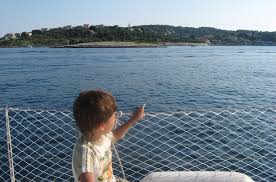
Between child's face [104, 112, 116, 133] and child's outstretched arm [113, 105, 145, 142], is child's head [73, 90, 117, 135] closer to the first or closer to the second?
child's face [104, 112, 116, 133]

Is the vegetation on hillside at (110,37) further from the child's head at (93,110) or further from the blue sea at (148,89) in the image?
the child's head at (93,110)

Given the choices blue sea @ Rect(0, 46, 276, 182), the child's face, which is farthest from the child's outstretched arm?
blue sea @ Rect(0, 46, 276, 182)

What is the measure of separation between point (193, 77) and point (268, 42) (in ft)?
385

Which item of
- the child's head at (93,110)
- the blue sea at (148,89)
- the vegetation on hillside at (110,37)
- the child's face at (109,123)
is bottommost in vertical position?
the vegetation on hillside at (110,37)

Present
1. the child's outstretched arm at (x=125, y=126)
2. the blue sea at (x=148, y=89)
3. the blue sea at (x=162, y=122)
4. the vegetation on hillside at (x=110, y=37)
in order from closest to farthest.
A: the child's outstretched arm at (x=125, y=126), the blue sea at (x=162, y=122), the blue sea at (x=148, y=89), the vegetation on hillside at (x=110, y=37)

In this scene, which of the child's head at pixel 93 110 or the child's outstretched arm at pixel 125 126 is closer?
the child's head at pixel 93 110

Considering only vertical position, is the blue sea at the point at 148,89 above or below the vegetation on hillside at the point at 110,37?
above

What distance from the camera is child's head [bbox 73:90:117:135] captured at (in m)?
2.68

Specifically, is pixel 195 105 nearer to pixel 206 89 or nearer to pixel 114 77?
pixel 206 89

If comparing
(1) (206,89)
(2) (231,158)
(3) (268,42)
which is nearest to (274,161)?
(2) (231,158)

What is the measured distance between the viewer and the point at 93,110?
2.68 meters

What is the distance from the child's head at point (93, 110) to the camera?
268 cm

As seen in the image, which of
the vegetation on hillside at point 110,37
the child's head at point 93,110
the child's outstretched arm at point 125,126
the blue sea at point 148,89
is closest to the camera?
the child's head at point 93,110

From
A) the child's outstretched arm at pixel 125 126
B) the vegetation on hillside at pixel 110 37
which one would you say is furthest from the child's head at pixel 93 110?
the vegetation on hillside at pixel 110 37
